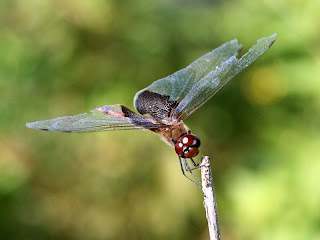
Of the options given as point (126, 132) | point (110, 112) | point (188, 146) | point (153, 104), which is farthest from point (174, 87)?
point (126, 132)

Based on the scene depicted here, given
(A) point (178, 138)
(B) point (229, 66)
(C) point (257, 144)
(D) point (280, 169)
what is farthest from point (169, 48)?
(A) point (178, 138)

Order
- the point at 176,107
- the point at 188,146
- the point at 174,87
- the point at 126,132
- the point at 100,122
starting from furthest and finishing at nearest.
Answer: the point at 126,132 → the point at 174,87 → the point at 176,107 → the point at 100,122 → the point at 188,146

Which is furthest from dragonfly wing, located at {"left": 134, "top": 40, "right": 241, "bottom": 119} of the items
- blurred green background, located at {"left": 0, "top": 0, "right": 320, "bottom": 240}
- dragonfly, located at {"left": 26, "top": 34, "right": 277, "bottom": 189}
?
blurred green background, located at {"left": 0, "top": 0, "right": 320, "bottom": 240}

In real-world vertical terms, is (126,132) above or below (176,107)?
above

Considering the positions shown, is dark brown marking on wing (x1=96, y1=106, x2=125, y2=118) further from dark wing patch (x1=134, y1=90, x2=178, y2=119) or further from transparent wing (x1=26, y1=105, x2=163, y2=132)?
dark wing patch (x1=134, y1=90, x2=178, y2=119)

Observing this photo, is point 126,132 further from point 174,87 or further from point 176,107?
point 176,107

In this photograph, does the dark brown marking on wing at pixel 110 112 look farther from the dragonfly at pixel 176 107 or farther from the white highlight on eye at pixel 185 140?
the white highlight on eye at pixel 185 140
